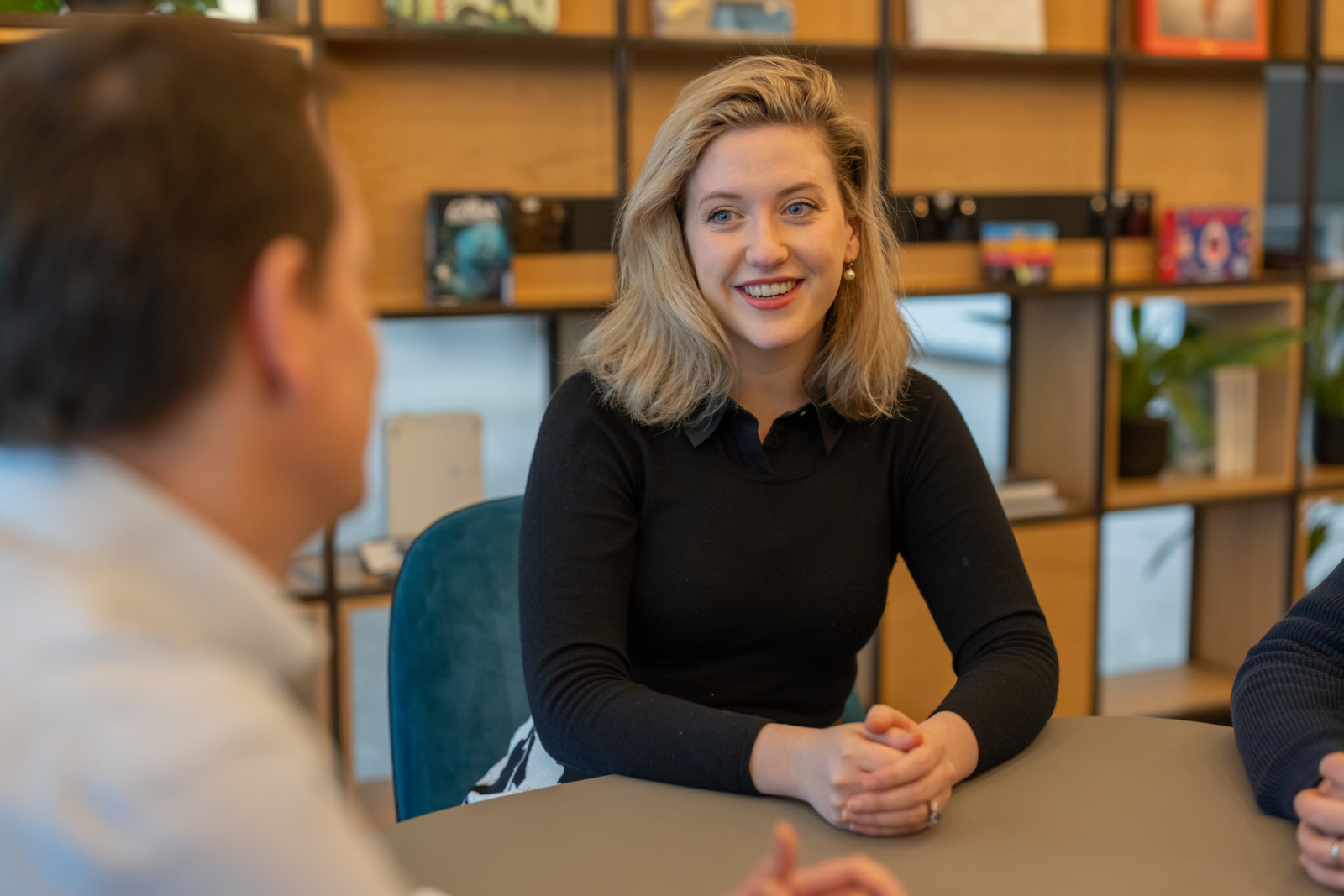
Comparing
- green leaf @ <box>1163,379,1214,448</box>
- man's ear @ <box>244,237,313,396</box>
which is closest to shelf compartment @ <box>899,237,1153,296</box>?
green leaf @ <box>1163,379,1214,448</box>

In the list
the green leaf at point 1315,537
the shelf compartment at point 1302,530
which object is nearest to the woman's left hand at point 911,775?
the shelf compartment at point 1302,530

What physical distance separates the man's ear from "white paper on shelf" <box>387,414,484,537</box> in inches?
82.5

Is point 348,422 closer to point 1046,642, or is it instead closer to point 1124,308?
point 1046,642

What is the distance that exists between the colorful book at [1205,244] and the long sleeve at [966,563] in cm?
179

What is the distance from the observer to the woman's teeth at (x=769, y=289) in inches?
61.7

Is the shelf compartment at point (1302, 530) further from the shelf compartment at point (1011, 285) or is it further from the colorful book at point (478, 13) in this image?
the colorful book at point (478, 13)

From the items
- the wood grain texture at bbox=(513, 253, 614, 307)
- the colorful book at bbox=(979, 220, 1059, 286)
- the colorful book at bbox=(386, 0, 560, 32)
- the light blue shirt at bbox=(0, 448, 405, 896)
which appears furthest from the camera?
the colorful book at bbox=(979, 220, 1059, 286)

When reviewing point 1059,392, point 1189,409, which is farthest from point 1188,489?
point 1059,392

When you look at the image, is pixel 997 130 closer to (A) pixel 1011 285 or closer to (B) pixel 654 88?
(A) pixel 1011 285

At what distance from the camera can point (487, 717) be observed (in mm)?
1574

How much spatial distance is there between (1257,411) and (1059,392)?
594 mm

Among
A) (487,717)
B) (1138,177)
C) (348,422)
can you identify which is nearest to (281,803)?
(348,422)

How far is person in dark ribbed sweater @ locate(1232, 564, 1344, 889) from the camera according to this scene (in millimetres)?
999

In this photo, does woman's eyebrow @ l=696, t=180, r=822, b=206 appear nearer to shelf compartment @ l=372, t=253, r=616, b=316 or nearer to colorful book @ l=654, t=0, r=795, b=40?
shelf compartment @ l=372, t=253, r=616, b=316
